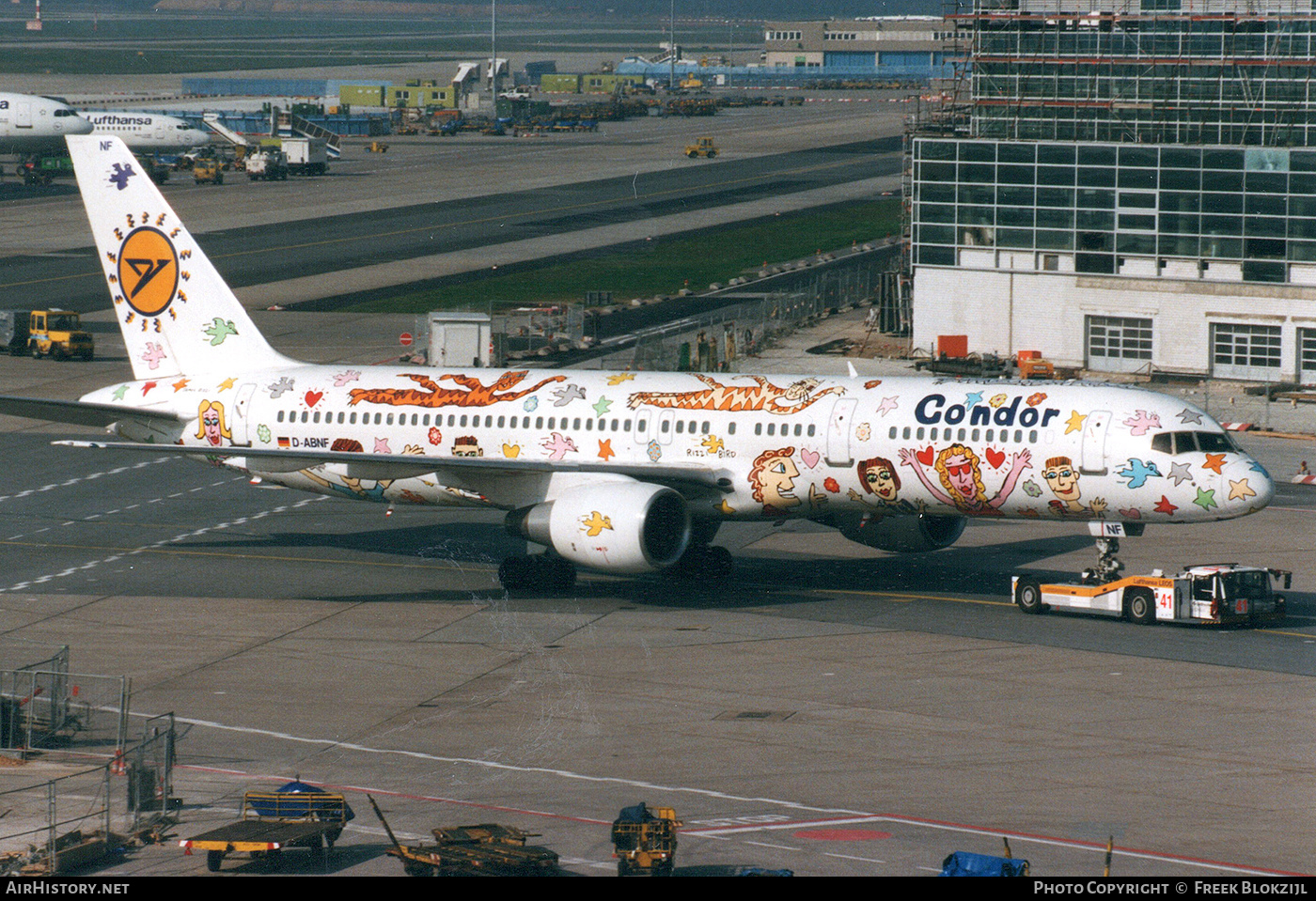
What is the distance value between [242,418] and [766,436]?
53.6 ft

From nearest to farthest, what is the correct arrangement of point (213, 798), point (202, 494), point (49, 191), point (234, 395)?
point (213, 798)
point (234, 395)
point (202, 494)
point (49, 191)

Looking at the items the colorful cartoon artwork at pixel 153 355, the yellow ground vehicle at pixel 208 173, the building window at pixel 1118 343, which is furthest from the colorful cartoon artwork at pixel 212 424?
the yellow ground vehicle at pixel 208 173

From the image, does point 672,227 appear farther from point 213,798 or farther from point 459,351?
point 213,798

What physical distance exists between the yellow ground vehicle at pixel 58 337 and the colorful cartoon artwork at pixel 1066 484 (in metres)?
57.0

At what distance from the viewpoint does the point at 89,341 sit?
8450 cm

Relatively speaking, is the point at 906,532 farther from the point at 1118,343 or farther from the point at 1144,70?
the point at 1144,70

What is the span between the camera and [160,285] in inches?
2073

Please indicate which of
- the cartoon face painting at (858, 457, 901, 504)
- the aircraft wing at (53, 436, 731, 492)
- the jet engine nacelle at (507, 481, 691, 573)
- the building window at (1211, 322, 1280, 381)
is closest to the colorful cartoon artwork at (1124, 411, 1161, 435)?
the cartoon face painting at (858, 457, 901, 504)

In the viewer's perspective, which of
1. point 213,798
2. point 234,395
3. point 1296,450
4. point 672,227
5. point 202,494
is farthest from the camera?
point 672,227

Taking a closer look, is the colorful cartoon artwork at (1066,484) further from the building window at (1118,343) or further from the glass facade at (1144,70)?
the glass facade at (1144,70)

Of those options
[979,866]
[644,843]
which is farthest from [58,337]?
[979,866]

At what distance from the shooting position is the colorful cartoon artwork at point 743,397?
45.7 metres
